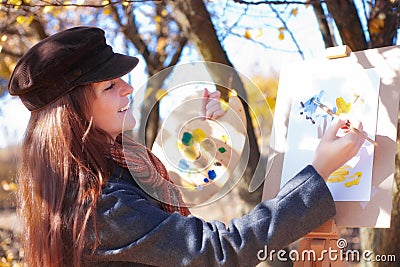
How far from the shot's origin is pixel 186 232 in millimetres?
1363

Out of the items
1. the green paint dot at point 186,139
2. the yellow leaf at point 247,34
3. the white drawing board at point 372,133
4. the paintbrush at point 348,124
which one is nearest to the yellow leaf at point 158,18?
the yellow leaf at point 247,34

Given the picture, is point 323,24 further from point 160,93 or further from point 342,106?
point 160,93

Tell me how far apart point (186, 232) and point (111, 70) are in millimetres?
420

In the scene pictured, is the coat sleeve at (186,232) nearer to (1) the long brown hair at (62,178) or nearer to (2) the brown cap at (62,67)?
(1) the long brown hair at (62,178)

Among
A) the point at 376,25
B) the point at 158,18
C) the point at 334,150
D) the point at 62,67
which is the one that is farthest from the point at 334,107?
the point at 158,18

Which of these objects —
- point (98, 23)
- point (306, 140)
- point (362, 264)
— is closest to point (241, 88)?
point (306, 140)

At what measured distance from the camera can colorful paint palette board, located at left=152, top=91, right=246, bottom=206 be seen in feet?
5.34

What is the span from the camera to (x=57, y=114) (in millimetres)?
1440

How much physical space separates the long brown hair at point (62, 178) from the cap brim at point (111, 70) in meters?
0.03

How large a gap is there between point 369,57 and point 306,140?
0.29 m

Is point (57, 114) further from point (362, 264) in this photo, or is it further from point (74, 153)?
point (362, 264)

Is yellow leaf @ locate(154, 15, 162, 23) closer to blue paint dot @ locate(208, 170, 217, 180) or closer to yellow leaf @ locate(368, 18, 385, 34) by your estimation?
yellow leaf @ locate(368, 18, 385, 34)

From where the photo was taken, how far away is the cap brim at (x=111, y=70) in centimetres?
146

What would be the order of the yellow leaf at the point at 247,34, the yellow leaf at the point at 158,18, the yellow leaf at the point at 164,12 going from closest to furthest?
the yellow leaf at the point at 247,34, the yellow leaf at the point at 164,12, the yellow leaf at the point at 158,18
